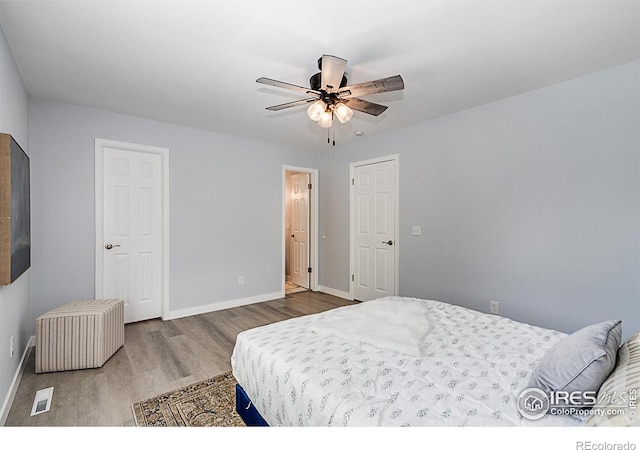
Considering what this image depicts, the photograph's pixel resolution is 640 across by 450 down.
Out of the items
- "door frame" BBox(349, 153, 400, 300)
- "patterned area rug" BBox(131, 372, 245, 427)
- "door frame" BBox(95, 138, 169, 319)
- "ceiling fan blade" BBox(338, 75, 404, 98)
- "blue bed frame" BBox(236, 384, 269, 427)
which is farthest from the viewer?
"door frame" BBox(349, 153, 400, 300)

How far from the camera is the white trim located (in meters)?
3.71

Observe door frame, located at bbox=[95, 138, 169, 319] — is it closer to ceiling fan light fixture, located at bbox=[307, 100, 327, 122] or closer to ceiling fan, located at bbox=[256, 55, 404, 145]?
ceiling fan, located at bbox=[256, 55, 404, 145]

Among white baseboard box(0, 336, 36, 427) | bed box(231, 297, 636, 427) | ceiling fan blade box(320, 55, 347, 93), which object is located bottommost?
white baseboard box(0, 336, 36, 427)

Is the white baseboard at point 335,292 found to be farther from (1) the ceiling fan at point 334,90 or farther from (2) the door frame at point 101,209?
(1) the ceiling fan at point 334,90

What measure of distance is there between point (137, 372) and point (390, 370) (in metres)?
2.15

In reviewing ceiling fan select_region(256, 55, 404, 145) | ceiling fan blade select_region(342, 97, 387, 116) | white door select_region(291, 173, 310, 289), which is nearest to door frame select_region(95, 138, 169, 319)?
ceiling fan select_region(256, 55, 404, 145)

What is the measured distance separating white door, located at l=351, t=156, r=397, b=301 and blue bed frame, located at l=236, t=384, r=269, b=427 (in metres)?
2.66

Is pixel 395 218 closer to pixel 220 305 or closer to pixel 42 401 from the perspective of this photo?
pixel 220 305

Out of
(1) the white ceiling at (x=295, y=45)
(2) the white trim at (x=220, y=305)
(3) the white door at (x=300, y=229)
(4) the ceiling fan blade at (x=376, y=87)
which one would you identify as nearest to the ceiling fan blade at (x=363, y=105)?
(4) the ceiling fan blade at (x=376, y=87)

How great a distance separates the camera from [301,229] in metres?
5.42

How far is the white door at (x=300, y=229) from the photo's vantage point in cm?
527

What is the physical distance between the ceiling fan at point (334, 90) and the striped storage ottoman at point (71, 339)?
2.29m

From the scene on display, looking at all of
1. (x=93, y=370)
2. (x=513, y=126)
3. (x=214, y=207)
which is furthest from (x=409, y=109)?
(x=93, y=370)

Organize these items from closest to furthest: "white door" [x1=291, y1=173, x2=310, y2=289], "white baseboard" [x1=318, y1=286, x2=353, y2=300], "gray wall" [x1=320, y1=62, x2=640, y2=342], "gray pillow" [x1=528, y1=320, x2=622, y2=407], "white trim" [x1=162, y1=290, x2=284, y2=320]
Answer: "gray pillow" [x1=528, y1=320, x2=622, y2=407], "gray wall" [x1=320, y1=62, x2=640, y2=342], "white trim" [x1=162, y1=290, x2=284, y2=320], "white baseboard" [x1=318, y1=286, x2=353, y2=300], "white door" [x1=291, y1=173, x2=310, y2=289]
